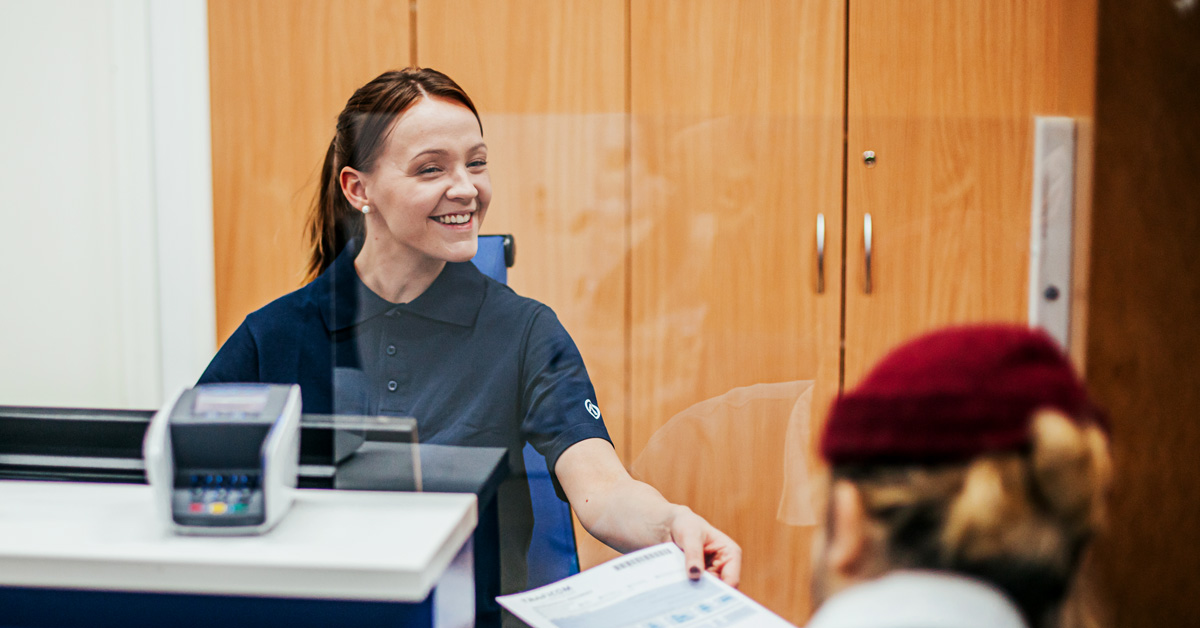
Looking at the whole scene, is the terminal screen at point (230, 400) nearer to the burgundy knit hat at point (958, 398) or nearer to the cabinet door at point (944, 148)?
the burgundy knit hat at point (958, 398)

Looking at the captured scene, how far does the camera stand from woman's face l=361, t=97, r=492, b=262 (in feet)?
4.93

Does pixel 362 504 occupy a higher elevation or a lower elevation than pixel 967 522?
lower

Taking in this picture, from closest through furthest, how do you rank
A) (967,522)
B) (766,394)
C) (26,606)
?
1. (967,522)
2. (26,606)
3. (766,394)

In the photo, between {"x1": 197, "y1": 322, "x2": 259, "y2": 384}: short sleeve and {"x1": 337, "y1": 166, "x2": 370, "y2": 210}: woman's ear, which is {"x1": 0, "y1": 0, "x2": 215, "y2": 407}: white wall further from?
{"x1": 337, "y1": 166, "x2": 370, "y2": 210}: woman's ear

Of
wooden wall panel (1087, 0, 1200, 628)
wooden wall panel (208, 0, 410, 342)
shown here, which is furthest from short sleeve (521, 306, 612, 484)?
wooden wall panel (1087, 0, 1200, 628)

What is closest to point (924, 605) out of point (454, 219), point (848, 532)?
point (848, 532)

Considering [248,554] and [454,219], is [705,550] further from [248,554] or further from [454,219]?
[454,219]

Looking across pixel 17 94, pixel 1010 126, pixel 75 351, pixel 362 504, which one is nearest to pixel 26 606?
pixel 362 504

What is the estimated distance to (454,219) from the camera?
1546 millimetres

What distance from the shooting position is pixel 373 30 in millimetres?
1672

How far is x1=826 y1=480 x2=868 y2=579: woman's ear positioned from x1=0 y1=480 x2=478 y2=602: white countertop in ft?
1.79

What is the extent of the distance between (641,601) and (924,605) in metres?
0.65

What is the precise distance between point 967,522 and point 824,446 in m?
0.09

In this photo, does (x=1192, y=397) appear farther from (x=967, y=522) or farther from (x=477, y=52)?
(x=477, y=52)
